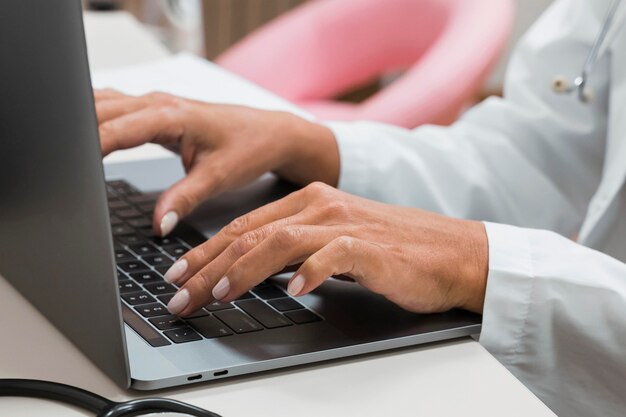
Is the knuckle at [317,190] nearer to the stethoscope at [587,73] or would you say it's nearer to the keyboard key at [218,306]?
the keyboard key at [218,306]

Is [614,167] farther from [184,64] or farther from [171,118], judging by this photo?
[184,64]

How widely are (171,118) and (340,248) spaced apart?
11.4 inches

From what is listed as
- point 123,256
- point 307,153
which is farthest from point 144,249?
point 307,153

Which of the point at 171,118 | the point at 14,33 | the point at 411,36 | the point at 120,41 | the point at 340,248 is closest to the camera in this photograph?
the point at 14,33

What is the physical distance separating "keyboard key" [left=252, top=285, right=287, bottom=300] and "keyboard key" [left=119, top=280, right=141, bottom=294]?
8cm

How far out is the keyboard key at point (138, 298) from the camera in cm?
61

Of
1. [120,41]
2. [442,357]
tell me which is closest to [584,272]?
[442,357]

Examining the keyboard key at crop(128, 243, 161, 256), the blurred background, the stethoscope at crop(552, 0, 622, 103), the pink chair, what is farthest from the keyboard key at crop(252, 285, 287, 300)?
the blurred background

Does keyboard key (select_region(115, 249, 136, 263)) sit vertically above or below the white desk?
below

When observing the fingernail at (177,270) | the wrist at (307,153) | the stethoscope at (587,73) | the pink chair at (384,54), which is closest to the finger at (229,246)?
the fingernail at (177,270)

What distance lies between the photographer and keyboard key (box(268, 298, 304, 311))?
61 cm

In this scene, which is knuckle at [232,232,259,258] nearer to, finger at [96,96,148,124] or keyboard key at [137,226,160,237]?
keyboard key at [137,226,160,237]

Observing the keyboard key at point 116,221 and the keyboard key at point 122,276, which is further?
the keyboard key at point 116,221

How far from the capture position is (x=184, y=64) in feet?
4.40
